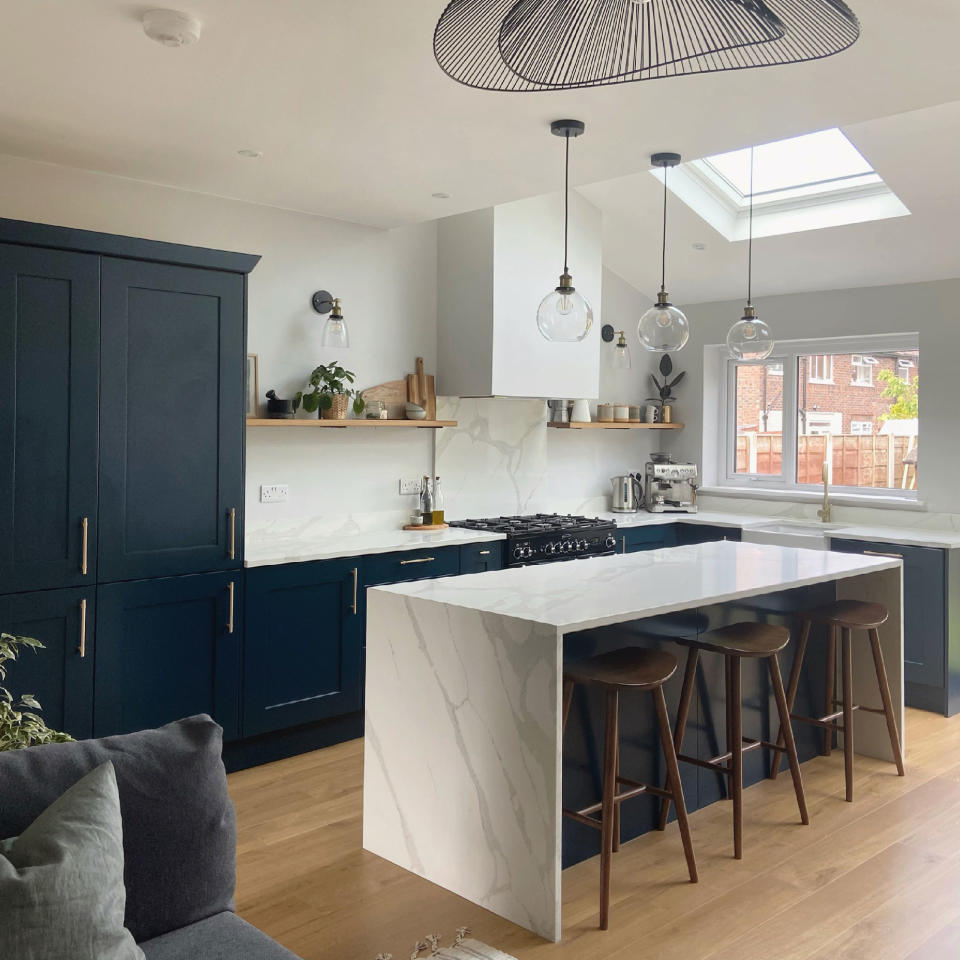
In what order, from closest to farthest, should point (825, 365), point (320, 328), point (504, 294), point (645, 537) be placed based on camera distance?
point (320, 328), point (504, 294), point (645, 537), point (825, 365)

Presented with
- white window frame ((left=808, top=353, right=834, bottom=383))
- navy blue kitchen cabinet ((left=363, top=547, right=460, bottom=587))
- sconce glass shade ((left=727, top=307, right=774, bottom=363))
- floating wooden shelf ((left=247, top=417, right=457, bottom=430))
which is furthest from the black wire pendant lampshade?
white window frame ((left=808, top=353, right=834, bottom=383))

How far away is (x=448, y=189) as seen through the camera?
13.5 feet

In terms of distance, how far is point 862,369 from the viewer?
5.95 metres

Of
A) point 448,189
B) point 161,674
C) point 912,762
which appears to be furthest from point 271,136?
point 912,762

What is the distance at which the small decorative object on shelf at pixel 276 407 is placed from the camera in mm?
4531

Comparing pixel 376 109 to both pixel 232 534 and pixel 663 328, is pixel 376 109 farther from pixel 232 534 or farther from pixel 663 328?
pixel 232 534

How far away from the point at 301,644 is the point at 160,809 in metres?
2.35

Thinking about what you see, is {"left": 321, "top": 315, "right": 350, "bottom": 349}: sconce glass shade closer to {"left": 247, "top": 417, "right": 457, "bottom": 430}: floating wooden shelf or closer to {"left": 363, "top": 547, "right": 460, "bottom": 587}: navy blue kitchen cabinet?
{"left": 247, "top": 417, "right": 457, "bottom": 430}: floating wooden shelf

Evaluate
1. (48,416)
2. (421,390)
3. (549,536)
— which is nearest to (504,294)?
(421,390)

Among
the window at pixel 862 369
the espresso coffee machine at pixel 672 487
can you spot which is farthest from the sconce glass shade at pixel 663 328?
the espresso coffee machine at pixel 672 487

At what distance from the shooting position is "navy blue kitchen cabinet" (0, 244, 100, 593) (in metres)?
3.36

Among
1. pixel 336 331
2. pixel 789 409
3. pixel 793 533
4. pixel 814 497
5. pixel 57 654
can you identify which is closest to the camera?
pixel 57 654

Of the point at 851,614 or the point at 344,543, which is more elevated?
the point at 344,543

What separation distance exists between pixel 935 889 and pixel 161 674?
9.33 feet
